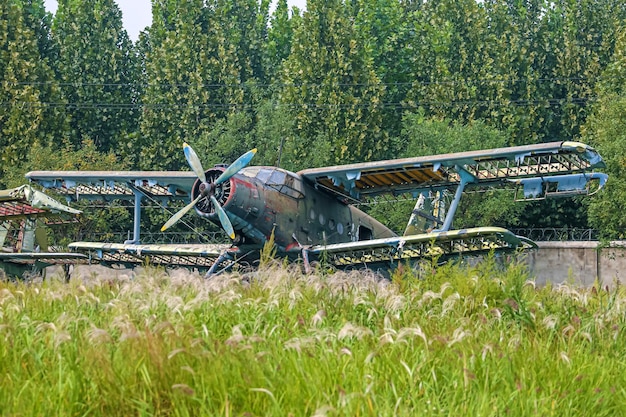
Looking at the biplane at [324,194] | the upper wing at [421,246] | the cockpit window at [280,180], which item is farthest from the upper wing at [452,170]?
the upper wing at [421,246]

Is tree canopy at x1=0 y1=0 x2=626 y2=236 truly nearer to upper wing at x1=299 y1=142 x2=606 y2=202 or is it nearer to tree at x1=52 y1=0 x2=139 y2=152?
tree at x1=52 y1=0 x2=139 y2=152

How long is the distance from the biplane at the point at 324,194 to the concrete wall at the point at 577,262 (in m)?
20.6

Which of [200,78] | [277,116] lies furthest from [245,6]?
[277,116]

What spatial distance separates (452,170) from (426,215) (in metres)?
4.49

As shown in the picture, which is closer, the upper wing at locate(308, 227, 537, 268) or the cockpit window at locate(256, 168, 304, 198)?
the upper wing at locate(308, 227, 537, 268)

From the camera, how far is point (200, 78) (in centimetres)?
5625

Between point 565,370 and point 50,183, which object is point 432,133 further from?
point 565,370

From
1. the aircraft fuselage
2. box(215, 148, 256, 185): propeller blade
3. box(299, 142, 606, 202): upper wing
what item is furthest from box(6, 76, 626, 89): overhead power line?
box(215, 148, 256, 185): propeller blade

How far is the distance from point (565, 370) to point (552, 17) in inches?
2587

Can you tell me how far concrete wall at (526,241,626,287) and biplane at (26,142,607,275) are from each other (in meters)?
20.6

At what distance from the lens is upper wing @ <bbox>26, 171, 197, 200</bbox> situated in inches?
1050

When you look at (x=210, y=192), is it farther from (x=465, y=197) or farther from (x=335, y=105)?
(x=335, y=105)

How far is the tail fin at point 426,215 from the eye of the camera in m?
29.9

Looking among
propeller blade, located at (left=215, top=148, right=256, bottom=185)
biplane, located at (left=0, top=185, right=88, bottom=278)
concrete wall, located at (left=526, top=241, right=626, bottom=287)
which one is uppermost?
propeller blade, located at (left=215, top=148, right=256, bottom=185)
